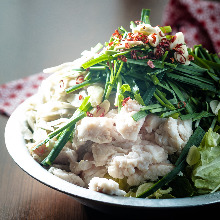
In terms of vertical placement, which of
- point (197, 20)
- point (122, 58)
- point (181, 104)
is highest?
point (122, 58)

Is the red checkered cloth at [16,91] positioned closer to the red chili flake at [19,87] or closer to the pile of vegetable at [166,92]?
the red chili flake at [19,87]

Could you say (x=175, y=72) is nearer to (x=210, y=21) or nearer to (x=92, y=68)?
(x=92, y=68)

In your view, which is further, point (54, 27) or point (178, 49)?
point (54, 27)

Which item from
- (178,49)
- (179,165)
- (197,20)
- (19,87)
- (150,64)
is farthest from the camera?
(197,20)

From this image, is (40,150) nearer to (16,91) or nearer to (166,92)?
(166,92)

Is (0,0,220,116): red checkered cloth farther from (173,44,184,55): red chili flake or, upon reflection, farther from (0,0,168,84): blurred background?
(173,44,184,55): red chili flake

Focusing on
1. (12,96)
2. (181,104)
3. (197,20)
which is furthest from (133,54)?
(197,20)

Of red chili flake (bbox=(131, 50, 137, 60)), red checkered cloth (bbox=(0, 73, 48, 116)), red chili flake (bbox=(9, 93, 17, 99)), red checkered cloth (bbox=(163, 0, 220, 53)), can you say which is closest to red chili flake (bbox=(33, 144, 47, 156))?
red chili flake (bbox=(131, 50, 137, 60))

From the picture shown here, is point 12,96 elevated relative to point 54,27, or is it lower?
lower
